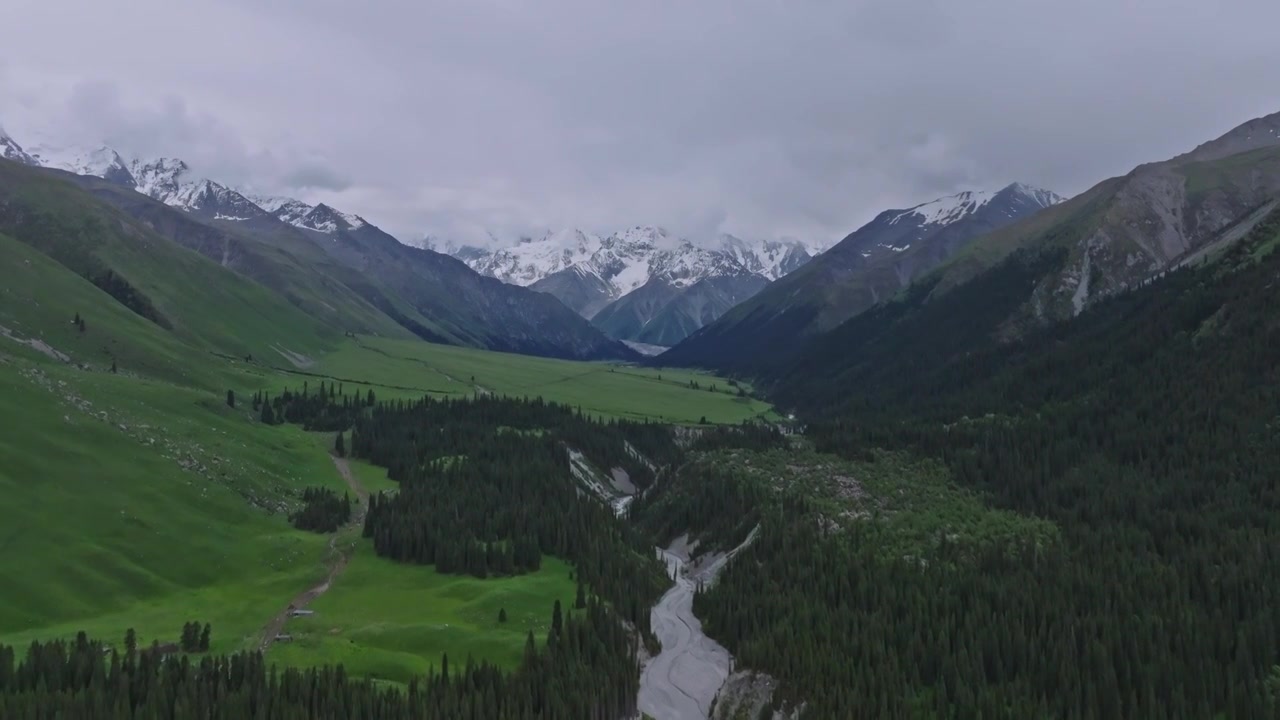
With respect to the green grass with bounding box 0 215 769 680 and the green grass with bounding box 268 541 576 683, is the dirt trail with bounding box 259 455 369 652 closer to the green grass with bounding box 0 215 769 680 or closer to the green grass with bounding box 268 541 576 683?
the green grass with bounding box 268 541 576 683

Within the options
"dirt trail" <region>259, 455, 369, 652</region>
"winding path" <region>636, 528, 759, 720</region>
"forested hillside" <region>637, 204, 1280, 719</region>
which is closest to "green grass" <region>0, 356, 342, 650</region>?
"dirt trail" <region>259, 455, 369, 652</region>

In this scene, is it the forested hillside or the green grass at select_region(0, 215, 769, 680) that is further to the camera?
the green grass at select_region(0, 215, 769, 680)

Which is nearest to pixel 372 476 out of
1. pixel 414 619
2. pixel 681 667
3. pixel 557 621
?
pixel 414 619

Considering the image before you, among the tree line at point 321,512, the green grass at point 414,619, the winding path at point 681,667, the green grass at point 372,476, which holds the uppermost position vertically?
the green grass at point 372,476

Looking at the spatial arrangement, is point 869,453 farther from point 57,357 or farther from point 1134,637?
point 57,357

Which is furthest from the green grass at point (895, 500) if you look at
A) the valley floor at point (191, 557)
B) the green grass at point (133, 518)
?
the green grass at point (133, 518)

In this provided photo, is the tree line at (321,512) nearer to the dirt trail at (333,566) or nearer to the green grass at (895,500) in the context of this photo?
the dirt trail at (333,566)
